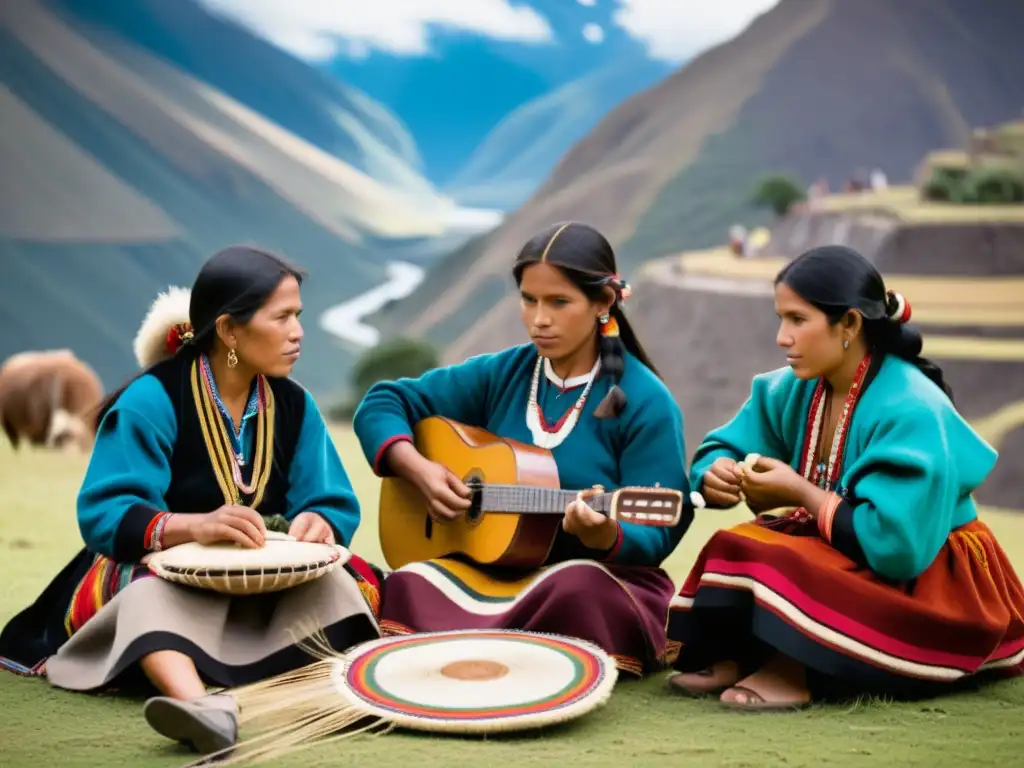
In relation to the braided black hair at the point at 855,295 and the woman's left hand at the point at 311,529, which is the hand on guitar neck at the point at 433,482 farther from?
the braided black hair at the point at 855,295

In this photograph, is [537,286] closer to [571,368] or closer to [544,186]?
[571,368]

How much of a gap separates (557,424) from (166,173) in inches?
444

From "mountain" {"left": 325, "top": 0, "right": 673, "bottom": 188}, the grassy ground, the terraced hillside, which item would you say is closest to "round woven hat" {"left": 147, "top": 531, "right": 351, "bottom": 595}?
the grassy ground

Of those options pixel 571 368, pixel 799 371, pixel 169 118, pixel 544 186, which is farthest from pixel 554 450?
pixel 544 186

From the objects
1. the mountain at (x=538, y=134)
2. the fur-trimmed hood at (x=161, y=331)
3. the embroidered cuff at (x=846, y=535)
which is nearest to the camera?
the embroidered cuff at (x=846, y=535)

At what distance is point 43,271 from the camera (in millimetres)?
13133

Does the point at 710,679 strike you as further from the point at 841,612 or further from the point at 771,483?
the point at 771,483

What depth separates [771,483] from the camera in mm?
3453

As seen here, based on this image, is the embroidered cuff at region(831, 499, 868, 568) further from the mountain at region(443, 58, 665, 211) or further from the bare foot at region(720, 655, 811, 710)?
the mountain at region(443, 58, 665, 211)

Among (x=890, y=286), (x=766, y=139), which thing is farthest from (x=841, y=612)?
(x=766, y=139)

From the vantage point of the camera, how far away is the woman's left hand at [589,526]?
340 cm

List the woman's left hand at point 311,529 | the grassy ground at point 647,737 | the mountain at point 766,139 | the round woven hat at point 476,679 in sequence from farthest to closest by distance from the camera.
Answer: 1. the mountain at point 766,139
2. the woman's left hand at point 311,529
3. the round woven hat at point 476,679
4. the grassy ground at point 647,737

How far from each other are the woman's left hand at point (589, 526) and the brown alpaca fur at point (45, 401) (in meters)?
6.25

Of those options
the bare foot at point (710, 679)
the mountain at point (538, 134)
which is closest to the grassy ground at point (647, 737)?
the bare foot at point (710, 679)
